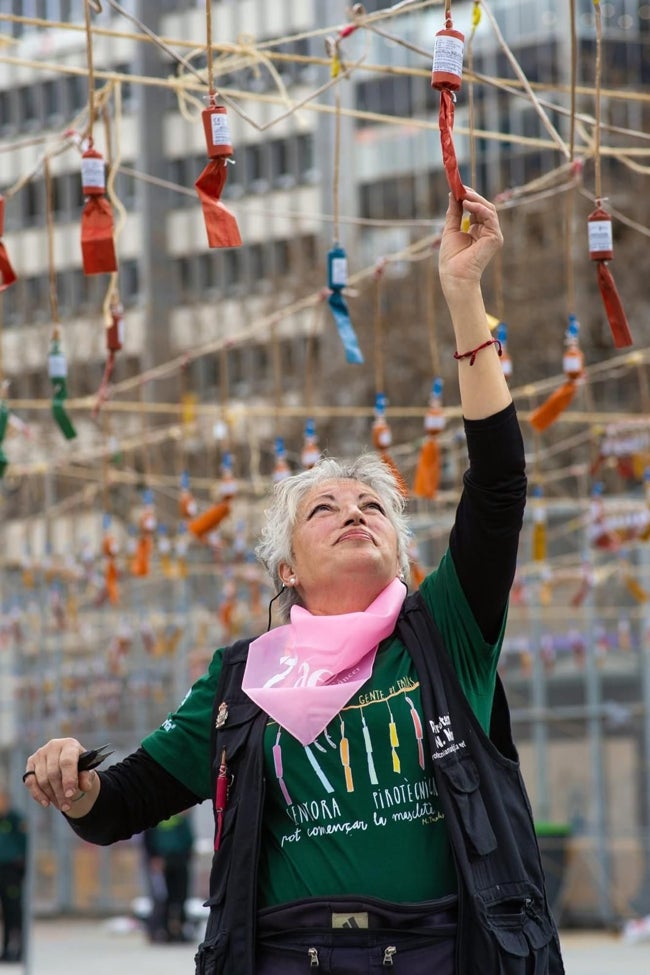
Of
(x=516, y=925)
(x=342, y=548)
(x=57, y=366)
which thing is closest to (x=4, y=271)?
(x=57, y=366)

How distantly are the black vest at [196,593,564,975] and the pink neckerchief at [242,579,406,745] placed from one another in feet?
0.15

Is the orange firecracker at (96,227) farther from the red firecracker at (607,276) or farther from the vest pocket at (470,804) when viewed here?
the vest pocket at (470,804)

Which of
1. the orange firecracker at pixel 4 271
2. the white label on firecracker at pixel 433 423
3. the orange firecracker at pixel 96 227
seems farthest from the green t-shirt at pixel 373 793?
the white label on firecracker at pixel 433 423

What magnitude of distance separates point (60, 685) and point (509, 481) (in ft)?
71.4

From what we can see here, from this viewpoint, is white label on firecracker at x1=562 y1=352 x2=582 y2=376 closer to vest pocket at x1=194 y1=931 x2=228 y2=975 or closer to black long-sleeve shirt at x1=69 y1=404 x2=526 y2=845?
black long-sleeve shirt at x1=69 y1=404 x2=526 y2=845

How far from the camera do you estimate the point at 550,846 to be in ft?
62.5

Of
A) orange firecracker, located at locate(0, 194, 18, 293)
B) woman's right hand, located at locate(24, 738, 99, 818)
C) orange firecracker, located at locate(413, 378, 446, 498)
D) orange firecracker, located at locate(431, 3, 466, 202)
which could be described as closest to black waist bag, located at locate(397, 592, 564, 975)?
woman's right hand, located at locate(24, 738, 99, 818)

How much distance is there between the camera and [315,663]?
3.46 metres

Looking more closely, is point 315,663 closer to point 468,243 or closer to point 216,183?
point 468,243

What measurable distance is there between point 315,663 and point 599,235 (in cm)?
202

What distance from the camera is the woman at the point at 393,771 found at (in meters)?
3.21

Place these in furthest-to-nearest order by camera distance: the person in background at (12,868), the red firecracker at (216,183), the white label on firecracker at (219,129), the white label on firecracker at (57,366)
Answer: the person in background at (12,868), the white label on firecracker at (57,366), the white label on firecracker at (219,129), the red firecracker at (216,183)

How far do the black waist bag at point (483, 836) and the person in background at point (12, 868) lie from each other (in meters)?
15.2

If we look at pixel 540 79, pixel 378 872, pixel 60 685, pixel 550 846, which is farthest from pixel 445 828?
pixel 540 79
